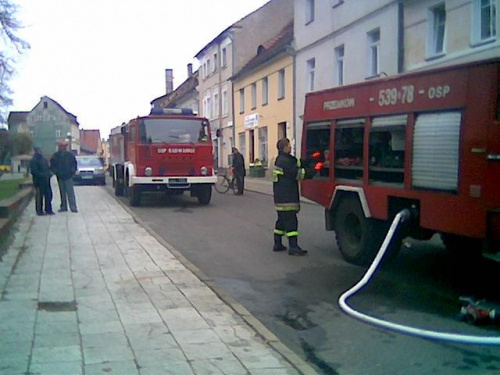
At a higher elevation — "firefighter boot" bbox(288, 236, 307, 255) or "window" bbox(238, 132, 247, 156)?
→ "window" bbox(238, 132, 247, 156)

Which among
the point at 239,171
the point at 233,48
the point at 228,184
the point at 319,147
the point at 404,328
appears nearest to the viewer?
the point at 404,328

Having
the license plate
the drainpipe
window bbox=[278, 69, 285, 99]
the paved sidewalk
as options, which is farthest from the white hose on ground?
window bbox=[278, 69, 285, 99]

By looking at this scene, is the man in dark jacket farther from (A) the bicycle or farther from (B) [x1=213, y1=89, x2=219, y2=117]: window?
(B) [x1=213, y1=89, x2=219, y2=117]: window

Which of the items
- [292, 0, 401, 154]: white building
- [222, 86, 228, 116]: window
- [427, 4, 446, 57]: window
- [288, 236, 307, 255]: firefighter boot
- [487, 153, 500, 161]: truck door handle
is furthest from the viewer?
[222, 86, 228, 116]: window

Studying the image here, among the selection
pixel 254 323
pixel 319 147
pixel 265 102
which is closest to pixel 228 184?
pixel 265 102

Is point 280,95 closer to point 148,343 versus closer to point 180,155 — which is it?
point 180,155

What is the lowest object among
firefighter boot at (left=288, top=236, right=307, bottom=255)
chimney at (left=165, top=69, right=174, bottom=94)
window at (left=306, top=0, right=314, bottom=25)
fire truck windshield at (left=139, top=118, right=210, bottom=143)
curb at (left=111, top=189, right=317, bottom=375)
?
curb at (left=111, top=189, right=317, bottom=375)

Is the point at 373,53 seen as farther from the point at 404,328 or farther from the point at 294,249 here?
the point at 404,328

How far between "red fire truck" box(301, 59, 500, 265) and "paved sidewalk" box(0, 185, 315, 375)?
2484 mm

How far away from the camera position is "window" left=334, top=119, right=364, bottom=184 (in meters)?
8.72

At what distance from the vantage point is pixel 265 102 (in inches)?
1339

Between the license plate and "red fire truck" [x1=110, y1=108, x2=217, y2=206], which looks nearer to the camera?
"red fire truck" [x1=110, y1=108, x2=217, y2=206]

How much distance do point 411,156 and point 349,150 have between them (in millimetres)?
1661

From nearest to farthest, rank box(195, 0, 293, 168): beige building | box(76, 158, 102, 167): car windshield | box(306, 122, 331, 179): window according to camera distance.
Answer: box(306, 122, 331, 179): window < box(76, 158, 102, 167): car windshield < box(195, 0, 293, 168): beige building
